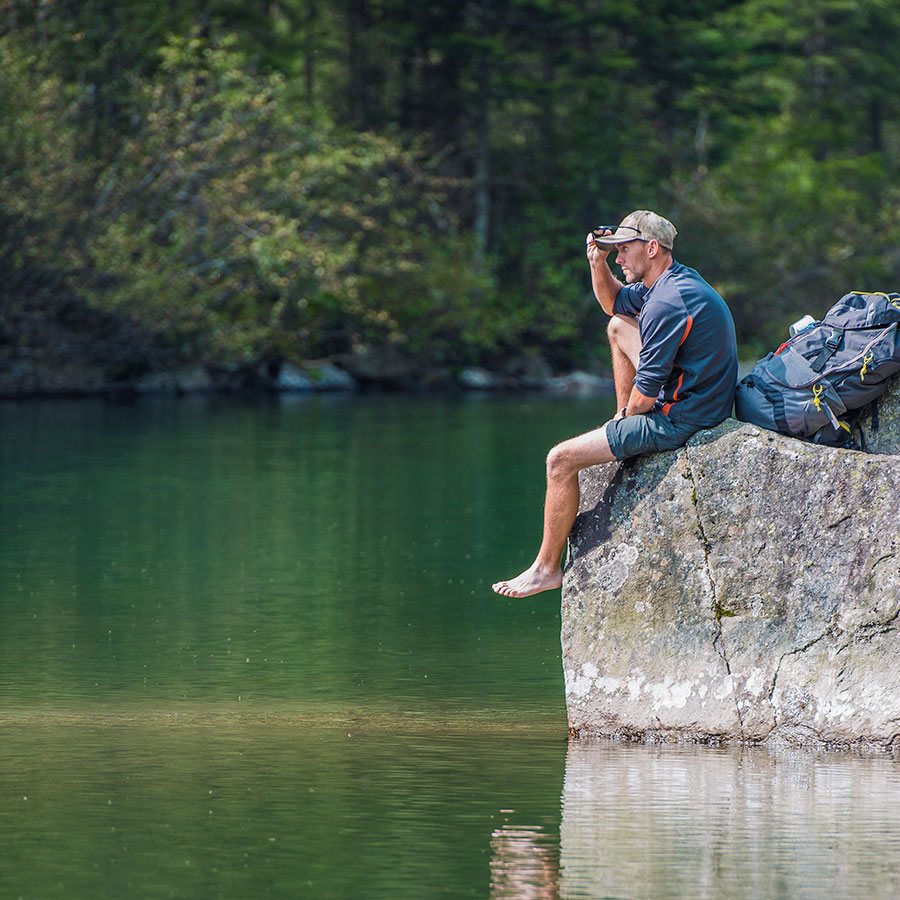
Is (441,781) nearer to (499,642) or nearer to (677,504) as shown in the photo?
(677,504)

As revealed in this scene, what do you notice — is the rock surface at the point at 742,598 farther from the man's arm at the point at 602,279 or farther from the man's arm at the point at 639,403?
the man's arm at the point at 602,279

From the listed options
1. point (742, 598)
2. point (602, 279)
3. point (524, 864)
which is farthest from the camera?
point (602, 279)

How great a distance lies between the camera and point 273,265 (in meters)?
32.9

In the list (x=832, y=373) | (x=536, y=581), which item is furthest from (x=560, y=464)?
(x=832, y=373)

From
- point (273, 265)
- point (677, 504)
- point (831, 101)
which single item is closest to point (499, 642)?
point (677, 504)

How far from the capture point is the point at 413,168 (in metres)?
41.7

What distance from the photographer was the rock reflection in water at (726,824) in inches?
177

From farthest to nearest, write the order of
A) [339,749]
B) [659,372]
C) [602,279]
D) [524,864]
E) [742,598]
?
[602,279] < [659,372] < [742,598] < [339,749] < [524,864]

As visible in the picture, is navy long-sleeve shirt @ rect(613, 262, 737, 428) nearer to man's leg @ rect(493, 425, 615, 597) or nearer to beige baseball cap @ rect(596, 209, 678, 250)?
beige baseball cap @ rect(596, 209, 678, 250)

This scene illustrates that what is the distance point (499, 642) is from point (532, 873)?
4.15m

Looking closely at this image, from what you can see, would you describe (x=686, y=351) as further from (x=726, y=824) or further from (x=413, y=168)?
(x=413, y=168)

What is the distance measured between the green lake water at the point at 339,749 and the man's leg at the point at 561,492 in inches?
Answer: 25.2

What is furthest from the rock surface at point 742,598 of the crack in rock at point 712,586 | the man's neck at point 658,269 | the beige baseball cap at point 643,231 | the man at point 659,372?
the beige baseball cap at point 643,231

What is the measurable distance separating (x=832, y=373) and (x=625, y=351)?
890 millimetres
